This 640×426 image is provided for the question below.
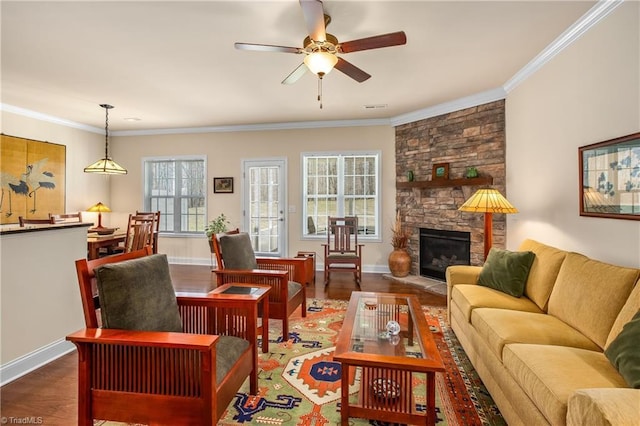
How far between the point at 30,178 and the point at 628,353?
22.7ft

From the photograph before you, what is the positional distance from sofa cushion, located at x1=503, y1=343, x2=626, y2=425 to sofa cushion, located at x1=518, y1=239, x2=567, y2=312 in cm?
73

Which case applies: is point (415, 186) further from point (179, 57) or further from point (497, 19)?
point (179, 57)

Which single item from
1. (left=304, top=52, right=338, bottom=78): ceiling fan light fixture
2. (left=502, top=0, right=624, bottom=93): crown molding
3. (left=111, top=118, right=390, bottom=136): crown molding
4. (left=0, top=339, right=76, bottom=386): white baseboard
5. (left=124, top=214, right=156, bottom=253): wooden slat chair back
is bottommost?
(left=0, top=339, right=76, bottom=386): white baseboard

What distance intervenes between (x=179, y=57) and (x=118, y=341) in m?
2.75

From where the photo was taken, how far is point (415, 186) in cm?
502

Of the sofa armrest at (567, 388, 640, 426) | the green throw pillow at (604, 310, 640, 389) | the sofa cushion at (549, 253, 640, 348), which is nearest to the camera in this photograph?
the sofa armrest at (567, 388, 640, 426)

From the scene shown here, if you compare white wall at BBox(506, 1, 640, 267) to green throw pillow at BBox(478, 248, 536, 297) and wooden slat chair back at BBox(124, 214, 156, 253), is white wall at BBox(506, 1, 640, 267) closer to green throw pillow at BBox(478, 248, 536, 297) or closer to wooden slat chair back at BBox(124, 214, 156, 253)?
green throw pillow at BBox(478, 248, 536, 297)

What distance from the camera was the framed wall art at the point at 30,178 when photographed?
15.1 feet

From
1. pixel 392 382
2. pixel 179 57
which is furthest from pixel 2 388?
pixel 179 57

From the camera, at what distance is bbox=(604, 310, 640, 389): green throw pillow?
129 cm

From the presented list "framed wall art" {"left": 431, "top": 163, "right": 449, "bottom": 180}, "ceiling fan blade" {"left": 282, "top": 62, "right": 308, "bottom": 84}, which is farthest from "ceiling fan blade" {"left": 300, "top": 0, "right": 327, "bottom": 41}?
"framed wall art" {"left": 431, "top": 163, "right": 449, "bottom": 180}

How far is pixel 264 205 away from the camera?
6.01 metres

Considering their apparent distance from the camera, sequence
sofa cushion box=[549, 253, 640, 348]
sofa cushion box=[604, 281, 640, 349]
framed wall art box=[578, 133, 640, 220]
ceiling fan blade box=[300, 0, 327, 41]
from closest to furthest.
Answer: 1. sofa cushion box=[604, 281, 640, 349]
2. sofa cushion box=[549, 253, 640, 348]
3. ceiling fan blade box=[300, 0, 327, 41]
4. framed wall art box=[578, 133, 640, 220]

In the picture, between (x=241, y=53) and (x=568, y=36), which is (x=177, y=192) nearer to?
(x=241, y=53)
